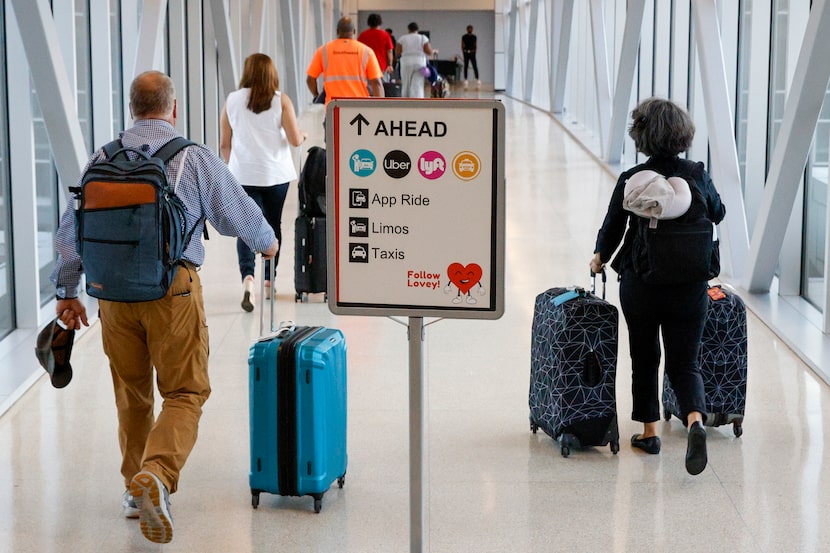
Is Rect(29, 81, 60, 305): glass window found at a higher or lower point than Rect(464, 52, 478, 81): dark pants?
lower

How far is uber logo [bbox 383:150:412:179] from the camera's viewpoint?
3.63 meters

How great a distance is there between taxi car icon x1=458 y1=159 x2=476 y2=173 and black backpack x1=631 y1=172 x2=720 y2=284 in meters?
1.99

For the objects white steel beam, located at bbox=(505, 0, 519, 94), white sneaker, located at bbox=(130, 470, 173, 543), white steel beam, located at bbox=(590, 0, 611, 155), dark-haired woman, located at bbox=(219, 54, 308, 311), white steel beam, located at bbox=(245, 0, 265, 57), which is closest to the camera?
white sneaker, located at bbox=(130, 470, 173, 543)

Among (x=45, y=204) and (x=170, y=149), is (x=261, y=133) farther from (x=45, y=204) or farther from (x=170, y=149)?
(x=170, y=149)

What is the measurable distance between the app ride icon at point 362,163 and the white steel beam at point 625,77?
11.9m

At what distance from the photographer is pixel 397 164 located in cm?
364

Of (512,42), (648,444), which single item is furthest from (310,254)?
(512,42)

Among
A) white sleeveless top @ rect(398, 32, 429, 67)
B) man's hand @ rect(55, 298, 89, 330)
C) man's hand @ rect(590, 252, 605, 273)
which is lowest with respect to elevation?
man's hand @ rect(55, 298, 89, 330)

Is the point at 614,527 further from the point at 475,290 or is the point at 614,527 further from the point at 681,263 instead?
the point at 475,290

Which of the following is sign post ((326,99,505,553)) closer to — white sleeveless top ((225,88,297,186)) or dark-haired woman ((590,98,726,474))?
dark-haired woman ((590,98,726,474))

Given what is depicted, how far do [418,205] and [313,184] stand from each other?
5295 millimetres

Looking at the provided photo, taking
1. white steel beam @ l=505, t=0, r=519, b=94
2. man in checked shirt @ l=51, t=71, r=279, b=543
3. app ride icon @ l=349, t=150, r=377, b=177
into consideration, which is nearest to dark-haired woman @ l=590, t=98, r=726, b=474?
man in checked shirt @ l=51, t=71, r=279, b=543

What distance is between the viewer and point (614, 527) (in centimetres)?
493

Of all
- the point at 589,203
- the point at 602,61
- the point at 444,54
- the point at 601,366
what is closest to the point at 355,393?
the point at 601,366
